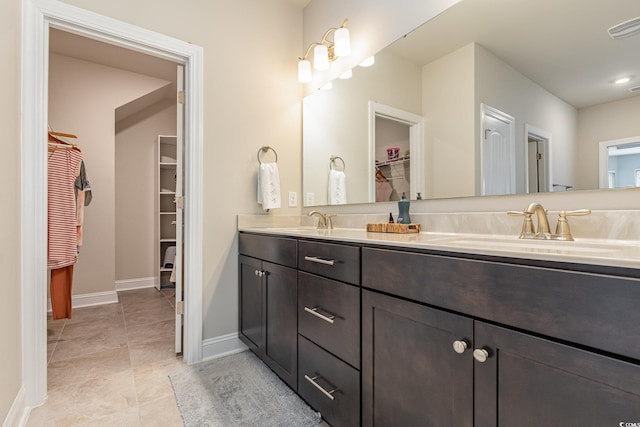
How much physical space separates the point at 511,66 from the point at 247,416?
1930mm

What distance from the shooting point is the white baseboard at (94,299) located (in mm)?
3076

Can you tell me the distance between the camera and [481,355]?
2.46 feet

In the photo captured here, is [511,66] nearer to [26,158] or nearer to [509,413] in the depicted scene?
[509,413]

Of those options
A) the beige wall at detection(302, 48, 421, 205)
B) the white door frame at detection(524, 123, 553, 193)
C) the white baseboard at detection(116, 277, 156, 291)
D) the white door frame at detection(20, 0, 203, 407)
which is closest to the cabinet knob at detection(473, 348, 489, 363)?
the white door frame at detection(524, 123, 553, 193)

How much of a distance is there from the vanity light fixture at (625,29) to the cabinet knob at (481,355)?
3.71 feet

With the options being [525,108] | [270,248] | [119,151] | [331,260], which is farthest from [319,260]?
[119,151]

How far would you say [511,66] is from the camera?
1.28 meters

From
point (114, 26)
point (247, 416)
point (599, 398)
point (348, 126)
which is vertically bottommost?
point (247, 416)

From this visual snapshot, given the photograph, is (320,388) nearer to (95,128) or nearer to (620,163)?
(620,163)

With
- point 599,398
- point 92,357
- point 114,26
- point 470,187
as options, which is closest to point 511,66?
point 470,187

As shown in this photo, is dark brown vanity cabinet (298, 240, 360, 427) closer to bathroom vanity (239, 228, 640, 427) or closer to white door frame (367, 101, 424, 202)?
bathroom vanity (239, 228, 640, 427)

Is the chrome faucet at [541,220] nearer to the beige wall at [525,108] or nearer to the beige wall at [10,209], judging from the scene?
the beige wall at [525,108]

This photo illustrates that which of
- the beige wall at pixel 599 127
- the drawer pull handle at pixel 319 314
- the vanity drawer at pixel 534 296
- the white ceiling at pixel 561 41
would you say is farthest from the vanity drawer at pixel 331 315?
the white ceiling at pixel 561 41

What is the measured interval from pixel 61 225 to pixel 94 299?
149 centimetres
